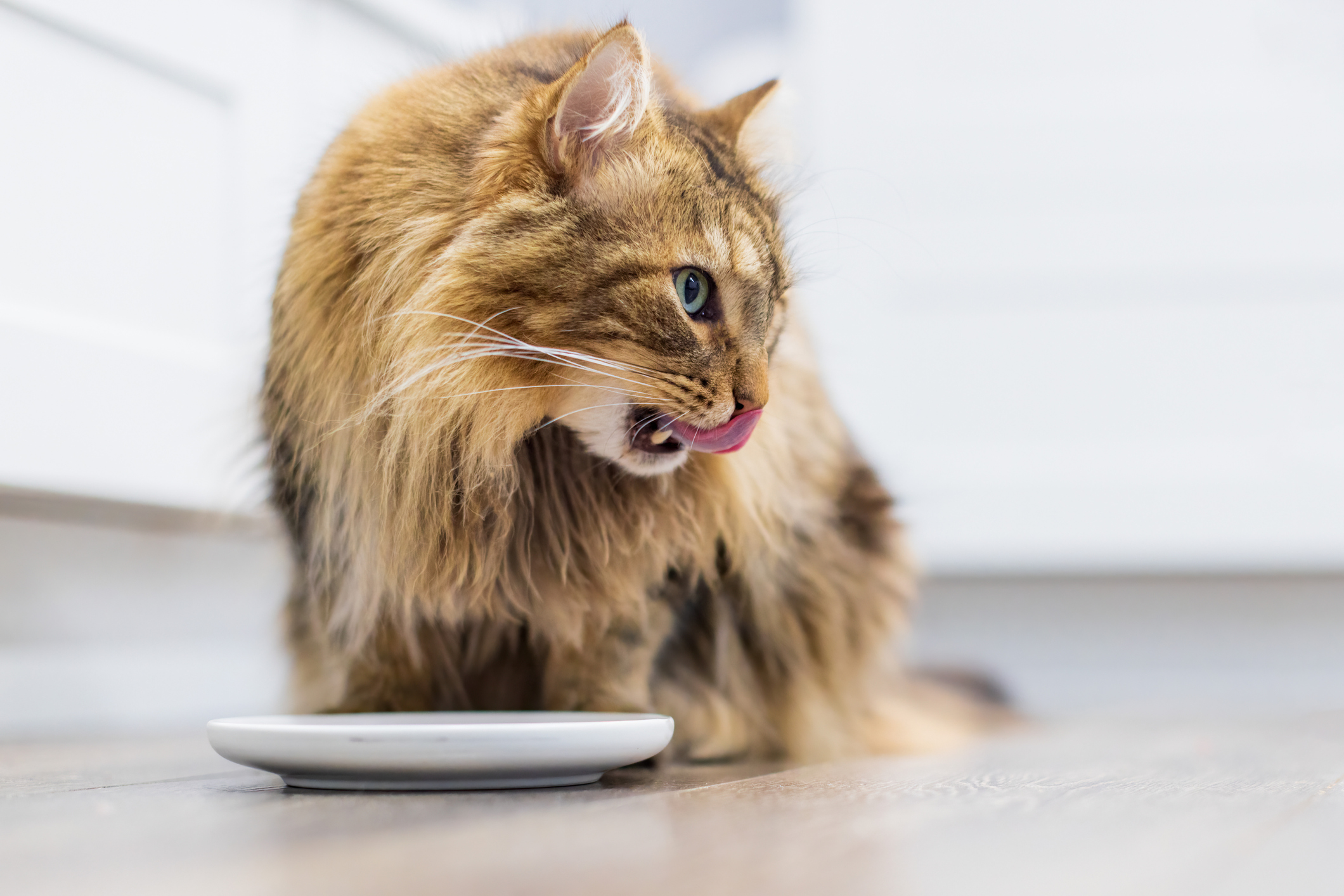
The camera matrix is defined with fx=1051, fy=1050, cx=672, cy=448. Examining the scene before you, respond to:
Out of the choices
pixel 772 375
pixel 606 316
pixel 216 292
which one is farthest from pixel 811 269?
pixel 216 292

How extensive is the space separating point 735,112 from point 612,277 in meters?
0.35

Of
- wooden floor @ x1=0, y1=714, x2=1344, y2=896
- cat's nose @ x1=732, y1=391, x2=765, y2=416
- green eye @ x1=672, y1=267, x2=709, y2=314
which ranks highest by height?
green eye @ x1=672, y1=267, x2=709, y2=314

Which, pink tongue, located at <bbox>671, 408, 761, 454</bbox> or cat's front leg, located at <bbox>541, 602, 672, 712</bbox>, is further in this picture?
cat's front leg, located at <bbox>541, 602, 672, 712</bbox>

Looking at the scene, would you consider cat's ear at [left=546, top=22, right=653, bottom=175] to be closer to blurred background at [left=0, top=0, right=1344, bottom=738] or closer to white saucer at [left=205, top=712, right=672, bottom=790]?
white saucer at [left=205, top=712, right=672, bottom=790]

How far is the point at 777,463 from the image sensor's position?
1.20 m

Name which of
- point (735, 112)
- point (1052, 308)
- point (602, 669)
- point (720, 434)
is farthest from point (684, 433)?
point (1052, 308)

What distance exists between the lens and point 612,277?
95cm

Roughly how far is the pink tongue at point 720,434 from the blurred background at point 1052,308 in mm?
991

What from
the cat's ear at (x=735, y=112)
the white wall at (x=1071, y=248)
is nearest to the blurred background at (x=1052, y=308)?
the white wall at (x=1071, y=248)

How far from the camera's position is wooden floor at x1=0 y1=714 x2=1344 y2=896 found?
58 centimetres

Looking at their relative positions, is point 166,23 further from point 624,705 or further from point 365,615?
point 624,705

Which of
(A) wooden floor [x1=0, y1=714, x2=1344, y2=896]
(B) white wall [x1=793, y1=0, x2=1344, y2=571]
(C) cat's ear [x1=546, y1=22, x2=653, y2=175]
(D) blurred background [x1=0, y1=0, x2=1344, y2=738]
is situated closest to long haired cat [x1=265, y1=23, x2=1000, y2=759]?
(C) cat's ear [x1=546, y1=22, x2=653, y2=175]

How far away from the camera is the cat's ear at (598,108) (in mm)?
→ 960

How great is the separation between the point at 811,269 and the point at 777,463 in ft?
0.75
